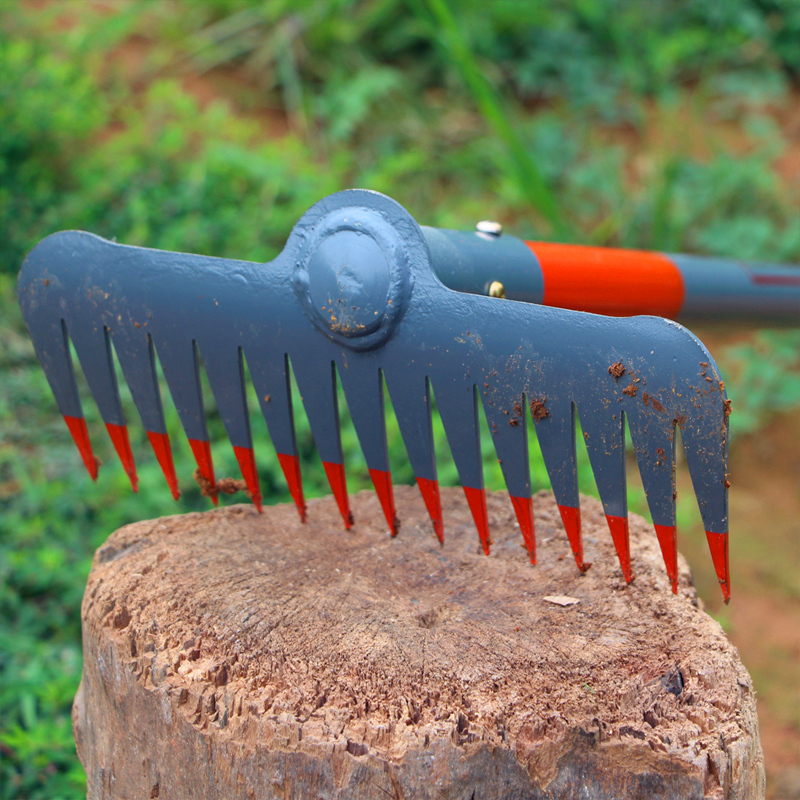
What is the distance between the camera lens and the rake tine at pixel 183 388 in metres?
1.08

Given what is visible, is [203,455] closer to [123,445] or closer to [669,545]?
[123,445]

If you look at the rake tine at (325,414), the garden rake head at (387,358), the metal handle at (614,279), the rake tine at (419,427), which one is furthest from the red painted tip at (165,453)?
the metal handle at (614,279)

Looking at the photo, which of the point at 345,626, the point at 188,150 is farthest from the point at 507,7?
the point at 345,626

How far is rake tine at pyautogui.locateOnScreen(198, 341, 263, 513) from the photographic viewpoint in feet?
3.51

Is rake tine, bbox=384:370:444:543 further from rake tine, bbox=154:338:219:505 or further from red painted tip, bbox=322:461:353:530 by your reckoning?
rake tine, bbox=154:338:219:505

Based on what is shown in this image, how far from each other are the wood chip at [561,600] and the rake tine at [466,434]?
118mm

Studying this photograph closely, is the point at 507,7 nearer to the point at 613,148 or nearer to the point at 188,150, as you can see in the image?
the point at 613,148

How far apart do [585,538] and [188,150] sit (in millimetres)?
2333

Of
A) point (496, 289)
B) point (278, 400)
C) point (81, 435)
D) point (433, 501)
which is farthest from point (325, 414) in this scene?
point (81, 435)

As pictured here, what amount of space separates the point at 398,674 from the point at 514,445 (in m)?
0.32

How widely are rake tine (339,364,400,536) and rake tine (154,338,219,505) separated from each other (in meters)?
0.23

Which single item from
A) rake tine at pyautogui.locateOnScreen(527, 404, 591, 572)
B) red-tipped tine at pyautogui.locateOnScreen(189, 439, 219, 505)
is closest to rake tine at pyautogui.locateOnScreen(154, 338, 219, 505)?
red-tipped tine at pyautogui.locateOnScreen(189, 439, 219, 505)

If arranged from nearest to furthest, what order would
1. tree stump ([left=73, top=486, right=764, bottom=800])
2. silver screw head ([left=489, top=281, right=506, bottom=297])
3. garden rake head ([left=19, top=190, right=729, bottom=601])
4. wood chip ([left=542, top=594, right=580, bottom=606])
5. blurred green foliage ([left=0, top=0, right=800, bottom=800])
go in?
tree stump ([left=73, top=486, right=764, bottom=800]) → garden rake head ([left=19, top=190, right=729, bottom=601]) → wood chip ([left=542, top=594, right=580, bottom=606]) → silver screw head ([left=489, top=281, right=506, bottom=297]) → blurred green foliage ([left=0, top=0, right=800, bottom=800])

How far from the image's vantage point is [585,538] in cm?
111
